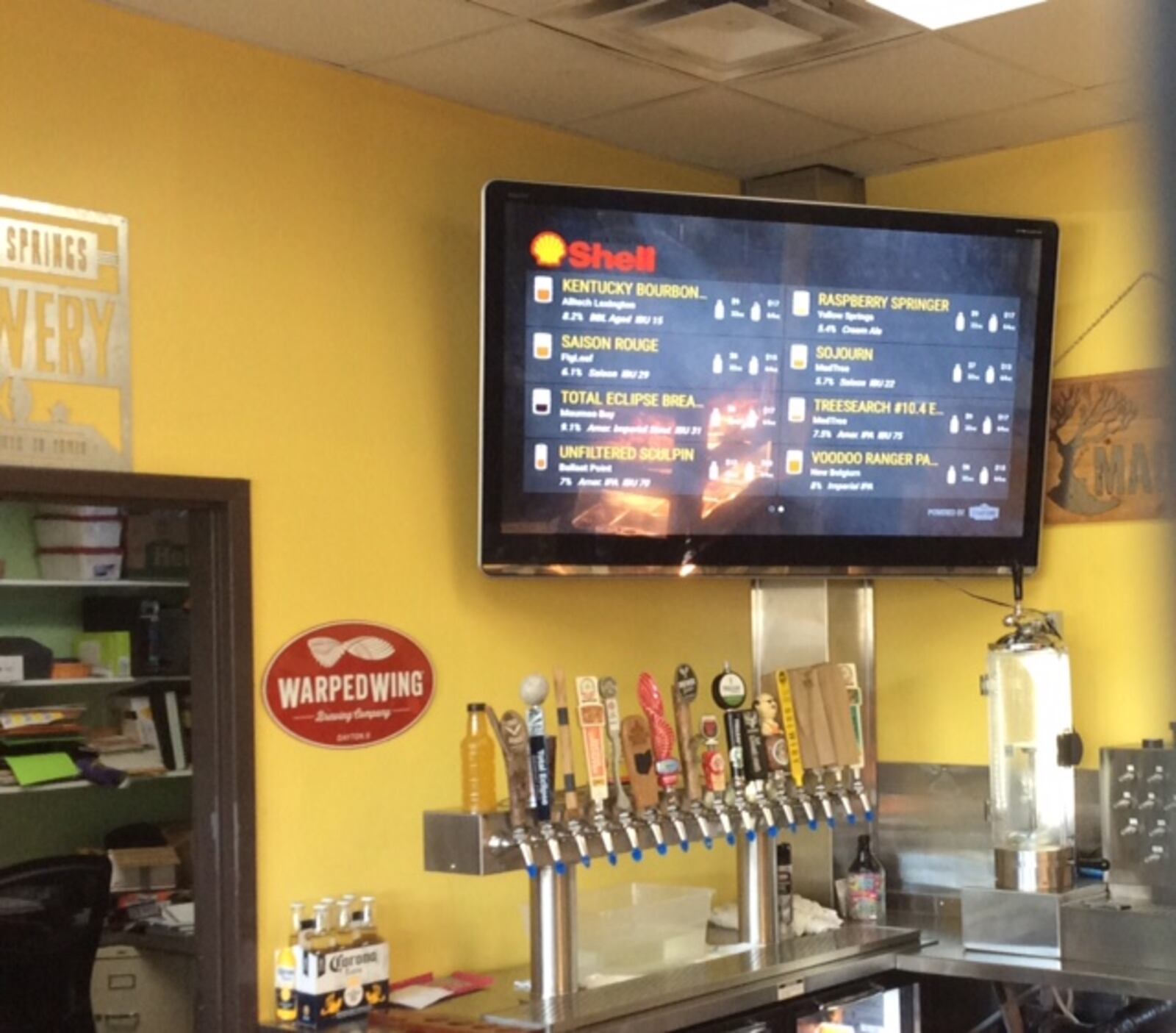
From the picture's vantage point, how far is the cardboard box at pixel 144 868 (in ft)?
17.4

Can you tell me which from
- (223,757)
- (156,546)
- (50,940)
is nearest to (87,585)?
(156,546)

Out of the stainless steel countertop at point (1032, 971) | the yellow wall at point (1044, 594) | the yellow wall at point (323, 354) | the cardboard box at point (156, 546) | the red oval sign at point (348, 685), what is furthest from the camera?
the cardboard box at point (156, 546)

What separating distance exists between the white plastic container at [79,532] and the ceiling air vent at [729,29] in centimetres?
267

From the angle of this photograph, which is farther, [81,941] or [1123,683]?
[81,941]

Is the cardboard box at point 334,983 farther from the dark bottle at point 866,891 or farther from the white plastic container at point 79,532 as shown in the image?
the white plastic container at point 79,532

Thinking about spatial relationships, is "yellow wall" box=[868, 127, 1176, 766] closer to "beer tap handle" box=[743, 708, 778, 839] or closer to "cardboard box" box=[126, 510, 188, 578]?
"beer tap handle" box=[743, 708, 778, 839]

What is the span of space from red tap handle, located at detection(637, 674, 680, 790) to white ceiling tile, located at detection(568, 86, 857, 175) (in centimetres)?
155

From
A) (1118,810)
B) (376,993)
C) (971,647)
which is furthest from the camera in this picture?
(971,647)

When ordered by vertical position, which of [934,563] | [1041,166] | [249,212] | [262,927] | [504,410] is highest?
[1041,166]

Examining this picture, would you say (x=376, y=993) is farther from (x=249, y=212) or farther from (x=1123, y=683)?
(x=1123, y=683)

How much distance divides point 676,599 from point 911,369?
1043 mm

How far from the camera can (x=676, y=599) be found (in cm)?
480

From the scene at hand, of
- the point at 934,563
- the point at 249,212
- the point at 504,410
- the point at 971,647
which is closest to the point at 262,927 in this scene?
the point at 504,410

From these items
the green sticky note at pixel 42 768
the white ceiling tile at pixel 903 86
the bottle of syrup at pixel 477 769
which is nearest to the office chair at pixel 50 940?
the green sticky note at pixel 42 768
